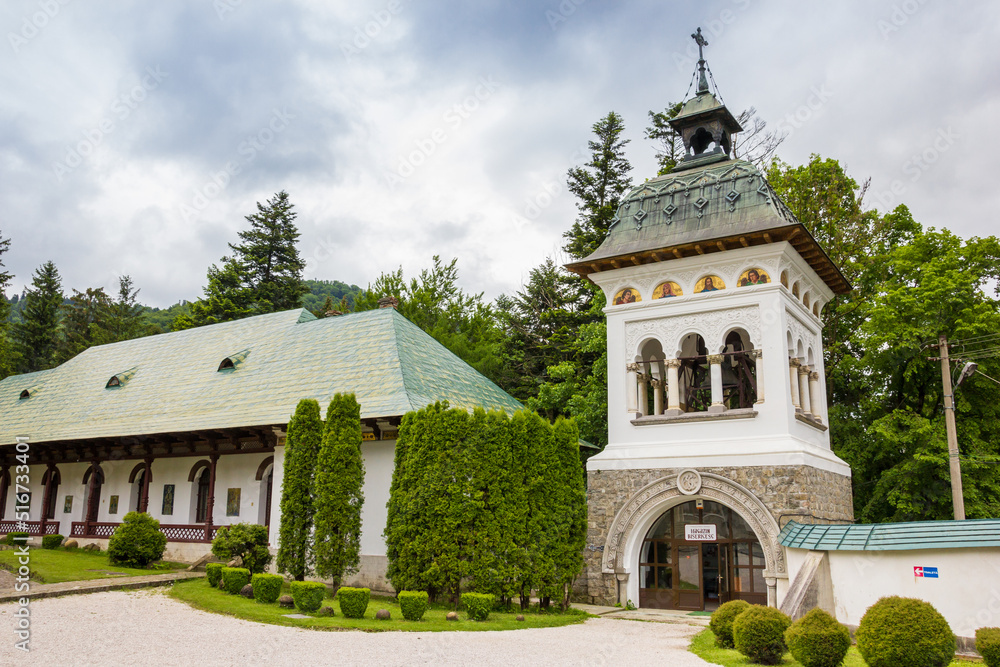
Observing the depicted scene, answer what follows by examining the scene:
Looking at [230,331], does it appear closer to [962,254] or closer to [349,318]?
[349,318]

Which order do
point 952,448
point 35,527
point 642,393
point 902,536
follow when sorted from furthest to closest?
point 35,527 < point 642,393 < point 952,448 < point 902,536

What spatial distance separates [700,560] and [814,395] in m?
5.36

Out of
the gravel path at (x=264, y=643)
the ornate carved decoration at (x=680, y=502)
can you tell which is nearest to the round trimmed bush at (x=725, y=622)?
the gravel path at (x=264, y=643)

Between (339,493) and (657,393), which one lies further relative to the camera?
(657,393)

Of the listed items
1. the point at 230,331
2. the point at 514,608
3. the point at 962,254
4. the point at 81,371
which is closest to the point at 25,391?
the point at 81,371

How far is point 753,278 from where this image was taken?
16625mm

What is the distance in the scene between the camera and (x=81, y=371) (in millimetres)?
28562

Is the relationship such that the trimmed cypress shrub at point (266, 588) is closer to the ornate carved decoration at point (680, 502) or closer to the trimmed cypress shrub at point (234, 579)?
the trimmed cypress shrub at point (234, 579)

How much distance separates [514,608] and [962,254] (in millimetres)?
15078

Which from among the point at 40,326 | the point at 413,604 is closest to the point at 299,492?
the point at 413,604

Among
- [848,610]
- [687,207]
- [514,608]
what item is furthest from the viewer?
[687,207]

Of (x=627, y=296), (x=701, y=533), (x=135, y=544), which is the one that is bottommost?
(x=135, y=544)

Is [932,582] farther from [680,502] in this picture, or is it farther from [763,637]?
[680,502]

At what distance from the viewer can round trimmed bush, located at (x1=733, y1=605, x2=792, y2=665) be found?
32.7 feet
